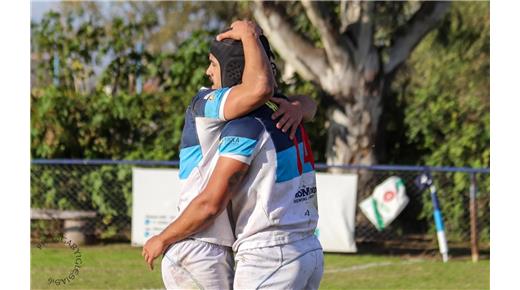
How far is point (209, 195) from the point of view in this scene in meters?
3.88

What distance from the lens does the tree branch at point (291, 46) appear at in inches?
593

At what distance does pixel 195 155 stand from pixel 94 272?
23.3 ft

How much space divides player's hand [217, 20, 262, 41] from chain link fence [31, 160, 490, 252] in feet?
30.8

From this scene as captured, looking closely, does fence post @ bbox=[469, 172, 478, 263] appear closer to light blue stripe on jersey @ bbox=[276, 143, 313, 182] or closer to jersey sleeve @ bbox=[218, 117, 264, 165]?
light blue stripe on jersey @ bbox=[276, 143, 313, 182]

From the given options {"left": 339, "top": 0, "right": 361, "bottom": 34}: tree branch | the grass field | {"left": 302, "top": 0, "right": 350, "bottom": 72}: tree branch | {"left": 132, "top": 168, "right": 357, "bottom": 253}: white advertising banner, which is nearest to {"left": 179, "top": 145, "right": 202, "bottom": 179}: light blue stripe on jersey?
the grass field

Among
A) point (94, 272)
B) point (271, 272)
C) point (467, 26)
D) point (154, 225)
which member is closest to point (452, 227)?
point (154, 225)

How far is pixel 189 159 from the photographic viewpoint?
4.05m

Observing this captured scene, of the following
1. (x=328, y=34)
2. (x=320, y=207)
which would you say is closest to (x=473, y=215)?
(x=320, y=207)

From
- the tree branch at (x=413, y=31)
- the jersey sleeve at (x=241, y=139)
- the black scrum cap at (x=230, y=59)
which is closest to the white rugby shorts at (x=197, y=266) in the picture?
the jersey sleeve at (x=241, y=139)

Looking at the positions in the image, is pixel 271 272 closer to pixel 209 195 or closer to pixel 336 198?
pixel 209 195

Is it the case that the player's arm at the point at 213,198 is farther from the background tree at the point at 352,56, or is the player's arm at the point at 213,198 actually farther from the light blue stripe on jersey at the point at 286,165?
the background tree at the point at 352,56

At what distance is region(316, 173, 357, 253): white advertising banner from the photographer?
42.5 ft

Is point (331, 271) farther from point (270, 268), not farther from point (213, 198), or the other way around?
point (213, 198)

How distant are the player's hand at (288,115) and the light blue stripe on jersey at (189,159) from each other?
34 cm
